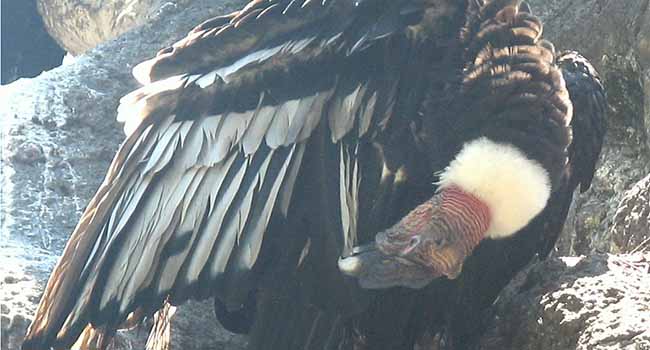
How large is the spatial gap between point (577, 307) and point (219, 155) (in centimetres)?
84

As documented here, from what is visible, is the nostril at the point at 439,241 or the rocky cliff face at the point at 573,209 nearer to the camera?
the rocky cliff face at the point at 573,209

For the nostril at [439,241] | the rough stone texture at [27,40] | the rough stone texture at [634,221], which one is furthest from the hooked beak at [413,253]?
the rough stone texture at [27,40]

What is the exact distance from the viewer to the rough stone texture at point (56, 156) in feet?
11.1

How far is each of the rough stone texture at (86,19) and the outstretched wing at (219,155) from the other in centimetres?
357

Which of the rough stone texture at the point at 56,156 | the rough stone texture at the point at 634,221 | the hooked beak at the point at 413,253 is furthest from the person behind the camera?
the rough stone texture at the point at 56,156

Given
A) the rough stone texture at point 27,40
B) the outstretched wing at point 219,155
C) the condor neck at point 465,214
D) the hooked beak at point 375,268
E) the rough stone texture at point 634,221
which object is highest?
the rough stone texture at point 27,40

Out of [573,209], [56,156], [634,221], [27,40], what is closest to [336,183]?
[634,221]

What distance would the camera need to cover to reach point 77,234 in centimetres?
291

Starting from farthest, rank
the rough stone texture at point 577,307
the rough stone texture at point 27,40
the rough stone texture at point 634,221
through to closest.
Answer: the rough stone texture at point 27,40 → the rough stone texture at point 634,221 → the rough stone texture at point 577,307

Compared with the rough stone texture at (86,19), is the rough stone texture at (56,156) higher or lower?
lower

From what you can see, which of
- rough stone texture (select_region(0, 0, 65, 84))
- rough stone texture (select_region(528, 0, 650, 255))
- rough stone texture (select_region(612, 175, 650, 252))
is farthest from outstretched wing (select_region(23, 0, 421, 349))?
rough stone texture (select_region(0, 0, 65, 84))

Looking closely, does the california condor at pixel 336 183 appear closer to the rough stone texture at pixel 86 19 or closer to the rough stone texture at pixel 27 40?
the rough stone texture at pixel 86 19

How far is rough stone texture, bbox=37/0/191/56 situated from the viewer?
652 cm

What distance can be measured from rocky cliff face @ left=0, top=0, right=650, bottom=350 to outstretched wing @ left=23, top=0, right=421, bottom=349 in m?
0.42
